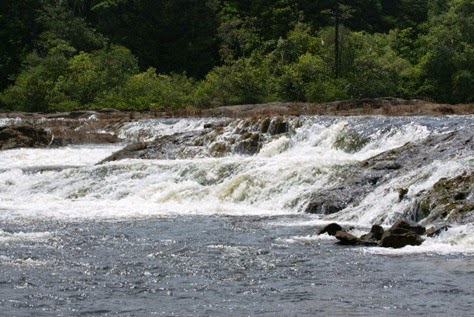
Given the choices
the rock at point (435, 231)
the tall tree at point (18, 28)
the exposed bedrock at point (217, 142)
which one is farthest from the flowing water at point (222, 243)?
the tall tree at point (18, 28)

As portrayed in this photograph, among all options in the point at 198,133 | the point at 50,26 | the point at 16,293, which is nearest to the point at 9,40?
the point at 50,26

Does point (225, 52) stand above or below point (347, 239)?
above

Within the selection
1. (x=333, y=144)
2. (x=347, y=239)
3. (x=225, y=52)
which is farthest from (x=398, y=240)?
(x=225, y=52)

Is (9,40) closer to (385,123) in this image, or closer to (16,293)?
(385,123)

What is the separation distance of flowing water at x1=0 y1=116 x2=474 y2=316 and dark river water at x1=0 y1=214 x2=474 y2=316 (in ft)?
0.09

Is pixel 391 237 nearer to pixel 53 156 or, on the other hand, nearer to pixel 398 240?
pixel 398 240

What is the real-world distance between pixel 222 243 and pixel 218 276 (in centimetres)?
338

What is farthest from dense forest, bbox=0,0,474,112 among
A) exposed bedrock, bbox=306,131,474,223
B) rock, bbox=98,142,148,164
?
exposed bedrock, bbox=306,131,474,223

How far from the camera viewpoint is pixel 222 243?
18.1 metres

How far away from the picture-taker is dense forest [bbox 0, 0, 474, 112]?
189 ft

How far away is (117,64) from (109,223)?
146 feet

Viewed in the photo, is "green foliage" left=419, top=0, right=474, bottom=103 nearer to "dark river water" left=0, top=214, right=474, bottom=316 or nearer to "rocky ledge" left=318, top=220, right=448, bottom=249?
"dark river water" left=0, top=214, right=474, bottom=316

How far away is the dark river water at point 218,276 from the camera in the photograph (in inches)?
500

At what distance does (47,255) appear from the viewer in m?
16.8
